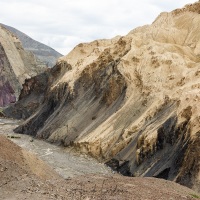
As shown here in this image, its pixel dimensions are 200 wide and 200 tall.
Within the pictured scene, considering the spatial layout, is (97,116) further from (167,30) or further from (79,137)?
(167,30)

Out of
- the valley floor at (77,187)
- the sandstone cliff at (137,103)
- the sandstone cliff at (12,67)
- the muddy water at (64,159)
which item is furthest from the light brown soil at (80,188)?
the sandstone cliff at (12,67)

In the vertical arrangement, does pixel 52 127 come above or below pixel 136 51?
below

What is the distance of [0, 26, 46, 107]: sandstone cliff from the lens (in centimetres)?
11612

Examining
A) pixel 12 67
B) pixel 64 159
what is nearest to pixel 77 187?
pixel 64 159

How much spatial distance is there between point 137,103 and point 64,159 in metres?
8.64

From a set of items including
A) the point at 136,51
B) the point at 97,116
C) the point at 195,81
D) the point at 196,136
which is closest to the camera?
the point at 196,136

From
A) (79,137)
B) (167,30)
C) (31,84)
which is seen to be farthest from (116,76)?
(31,84)

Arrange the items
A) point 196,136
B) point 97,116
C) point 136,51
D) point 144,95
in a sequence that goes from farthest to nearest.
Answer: point 136,51 < point 97,116 < point 144,95 < point 196,136

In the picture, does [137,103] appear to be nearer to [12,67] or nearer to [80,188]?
[80,188]

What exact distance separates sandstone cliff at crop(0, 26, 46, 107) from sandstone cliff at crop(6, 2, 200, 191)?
186 ft

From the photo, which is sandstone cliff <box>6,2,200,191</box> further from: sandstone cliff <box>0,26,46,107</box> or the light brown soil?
sandstone cliff <box>0,26,46,107</box>

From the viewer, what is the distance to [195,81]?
122 ft

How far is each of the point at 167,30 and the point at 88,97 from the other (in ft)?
50.4

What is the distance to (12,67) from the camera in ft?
403
